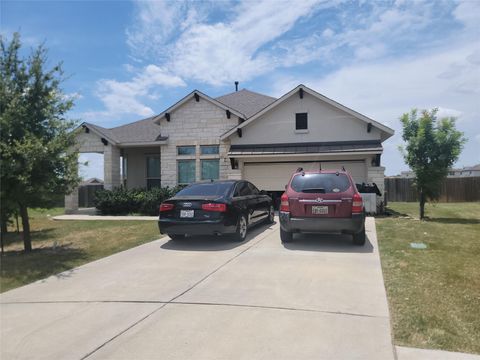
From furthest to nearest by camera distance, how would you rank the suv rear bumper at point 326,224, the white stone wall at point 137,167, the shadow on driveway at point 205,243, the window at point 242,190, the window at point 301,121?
the white stone wall at point 137,167, the window at point 301,121, the window at point 242,190, the shadow on driveway at point 205,243, the suv rear bumper at point 326,224

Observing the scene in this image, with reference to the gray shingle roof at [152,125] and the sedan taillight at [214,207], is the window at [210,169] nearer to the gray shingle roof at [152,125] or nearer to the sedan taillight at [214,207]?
the gray shingle roof at [152,125]

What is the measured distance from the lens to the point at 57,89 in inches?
355

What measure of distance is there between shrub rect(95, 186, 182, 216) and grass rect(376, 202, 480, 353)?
10.7 meters

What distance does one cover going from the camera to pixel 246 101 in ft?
76.6

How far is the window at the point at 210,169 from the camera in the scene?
19.1 metres

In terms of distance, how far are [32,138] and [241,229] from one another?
5138 millimetres

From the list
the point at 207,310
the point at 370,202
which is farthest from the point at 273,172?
the point at 207,310

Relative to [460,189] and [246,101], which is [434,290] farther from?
[460,189]

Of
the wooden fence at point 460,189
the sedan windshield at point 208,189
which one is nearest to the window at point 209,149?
the sedan windshield at point 208,189

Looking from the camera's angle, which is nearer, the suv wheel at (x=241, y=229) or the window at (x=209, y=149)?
the suv wheel at (x=241, y=229)

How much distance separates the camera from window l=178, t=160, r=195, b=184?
63.8 feet

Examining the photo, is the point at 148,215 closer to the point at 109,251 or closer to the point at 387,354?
the point at 109,251

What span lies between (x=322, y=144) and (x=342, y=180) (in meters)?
9.04

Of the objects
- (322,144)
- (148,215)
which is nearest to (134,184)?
(148,215)
